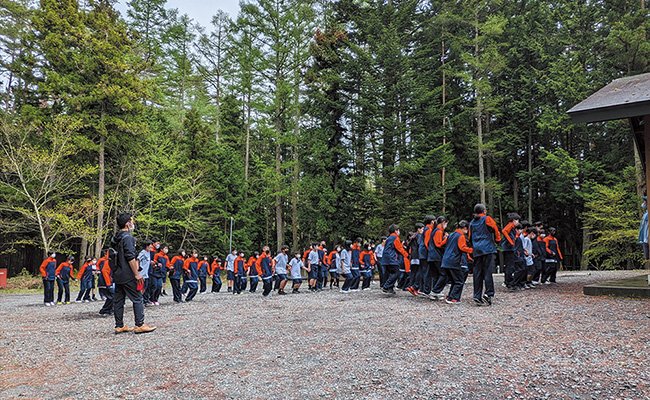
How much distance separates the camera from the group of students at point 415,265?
30.0 ft

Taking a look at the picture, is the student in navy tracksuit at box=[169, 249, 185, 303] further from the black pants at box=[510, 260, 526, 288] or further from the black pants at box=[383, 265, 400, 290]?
the black pants at box=[510, 260, 526, 288]

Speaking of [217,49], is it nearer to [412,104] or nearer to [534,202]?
[412,104]

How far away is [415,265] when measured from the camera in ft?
38.1

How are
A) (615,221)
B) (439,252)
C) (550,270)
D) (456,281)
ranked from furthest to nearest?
1. (615,221)
2. (550,270)
3. (439,252)
4. (456,281)

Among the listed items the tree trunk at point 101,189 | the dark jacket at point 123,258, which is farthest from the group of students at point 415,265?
the tree trunk at point 101,189

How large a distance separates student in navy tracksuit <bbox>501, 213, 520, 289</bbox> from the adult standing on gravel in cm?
837

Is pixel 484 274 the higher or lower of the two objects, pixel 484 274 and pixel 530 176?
the lower

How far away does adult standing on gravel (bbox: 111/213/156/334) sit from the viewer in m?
7.36

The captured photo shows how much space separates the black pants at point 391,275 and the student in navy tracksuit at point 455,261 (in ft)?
8.91

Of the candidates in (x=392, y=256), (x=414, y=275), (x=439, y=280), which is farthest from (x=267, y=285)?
(x=439, y=280)

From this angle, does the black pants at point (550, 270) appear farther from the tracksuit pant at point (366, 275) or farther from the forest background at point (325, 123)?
the forest background at point (325, 123)

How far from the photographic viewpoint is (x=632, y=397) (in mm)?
3555

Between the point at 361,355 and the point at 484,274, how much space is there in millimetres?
4670

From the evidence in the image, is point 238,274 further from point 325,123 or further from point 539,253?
point 325,123
